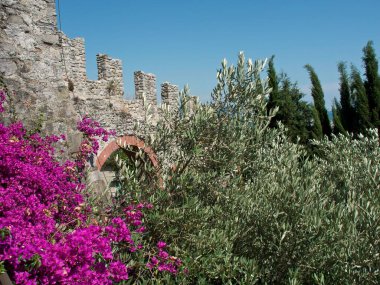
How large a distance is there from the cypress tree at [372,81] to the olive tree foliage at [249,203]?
56.0 ft

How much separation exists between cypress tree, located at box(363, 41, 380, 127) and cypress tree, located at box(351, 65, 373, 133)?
0.31 m

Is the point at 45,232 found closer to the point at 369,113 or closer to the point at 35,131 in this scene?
the point at 35,131

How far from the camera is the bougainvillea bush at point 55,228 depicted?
2.29m

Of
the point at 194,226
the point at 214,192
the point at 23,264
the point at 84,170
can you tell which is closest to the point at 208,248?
the point at 194,226

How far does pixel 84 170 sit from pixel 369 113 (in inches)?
714

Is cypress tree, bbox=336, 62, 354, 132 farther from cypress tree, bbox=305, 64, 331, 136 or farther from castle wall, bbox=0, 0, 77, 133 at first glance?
castle wall, bbox=0, 0, 77, 133

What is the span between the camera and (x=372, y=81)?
20297 millimetres

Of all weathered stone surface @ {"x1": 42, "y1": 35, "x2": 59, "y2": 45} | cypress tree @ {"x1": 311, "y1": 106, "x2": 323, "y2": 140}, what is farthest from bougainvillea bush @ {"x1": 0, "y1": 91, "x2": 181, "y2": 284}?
cypress tree @ {"x1": 311, "y1": 106, "x2": 323, "y2": 140}

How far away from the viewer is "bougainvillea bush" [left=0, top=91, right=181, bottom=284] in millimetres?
2291

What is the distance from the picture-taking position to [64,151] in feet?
14.3

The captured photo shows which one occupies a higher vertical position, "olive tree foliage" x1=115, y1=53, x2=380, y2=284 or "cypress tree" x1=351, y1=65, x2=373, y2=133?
"cypress tree" x1=351, y1=65, x2=373, y2=133

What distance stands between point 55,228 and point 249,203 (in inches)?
56.5

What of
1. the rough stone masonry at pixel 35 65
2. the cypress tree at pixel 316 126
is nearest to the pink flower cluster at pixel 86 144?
the rough stone masonry at pixel 35 65

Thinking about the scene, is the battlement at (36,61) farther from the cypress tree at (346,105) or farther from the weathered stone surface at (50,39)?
the cypress tree at (346,105)
